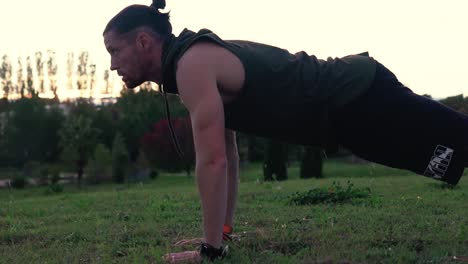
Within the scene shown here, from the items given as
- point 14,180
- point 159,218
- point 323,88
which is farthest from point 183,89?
point 14,180

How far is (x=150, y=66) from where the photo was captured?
3.06 metres

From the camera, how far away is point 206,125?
2.75m

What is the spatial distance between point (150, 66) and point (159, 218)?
231 centimetres

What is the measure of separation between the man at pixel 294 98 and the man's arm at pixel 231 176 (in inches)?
26.3

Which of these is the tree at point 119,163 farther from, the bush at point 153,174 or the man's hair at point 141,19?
the man's hair at point 141,19

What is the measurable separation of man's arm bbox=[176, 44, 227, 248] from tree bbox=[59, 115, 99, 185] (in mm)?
32385

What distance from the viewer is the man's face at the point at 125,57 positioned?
118 inches

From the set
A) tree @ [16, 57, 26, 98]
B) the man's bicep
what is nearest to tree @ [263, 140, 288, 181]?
the man's bicep

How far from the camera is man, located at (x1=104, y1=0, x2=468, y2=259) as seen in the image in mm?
2908

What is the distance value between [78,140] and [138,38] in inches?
1354

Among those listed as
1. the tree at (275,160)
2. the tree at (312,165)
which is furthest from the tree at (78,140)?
the tree at (312,165)

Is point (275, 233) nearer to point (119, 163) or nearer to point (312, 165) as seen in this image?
point (312, 165)

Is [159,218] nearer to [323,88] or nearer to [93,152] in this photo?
[323,88]

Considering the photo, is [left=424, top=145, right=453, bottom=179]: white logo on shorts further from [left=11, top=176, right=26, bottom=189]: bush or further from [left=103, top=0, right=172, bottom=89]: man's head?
[left=11, top=176, right=26, bottom=189]: bush
